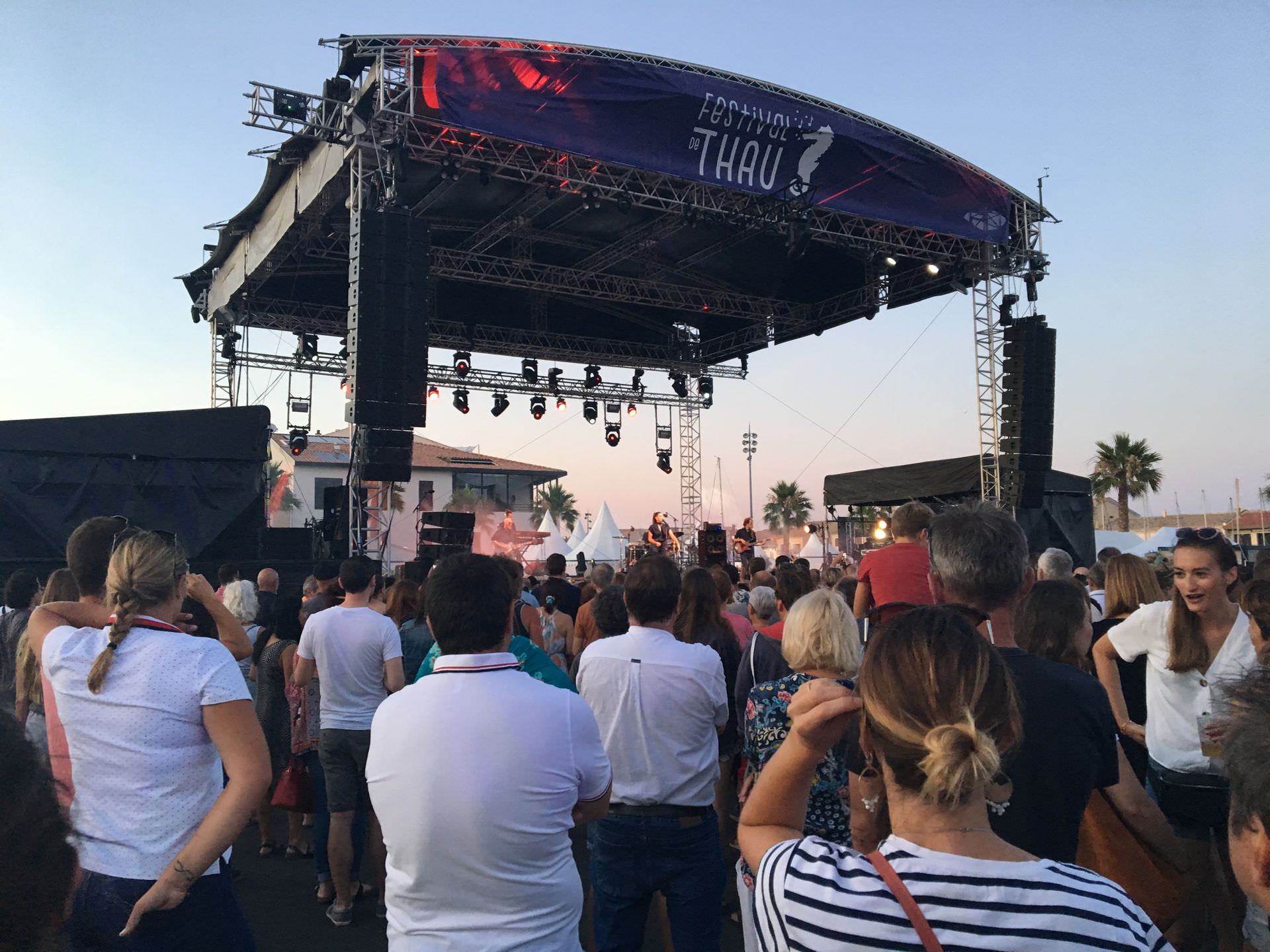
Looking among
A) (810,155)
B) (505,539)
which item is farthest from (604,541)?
(810,155)

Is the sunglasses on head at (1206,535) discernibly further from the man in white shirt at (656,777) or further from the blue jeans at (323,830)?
the blue jeans at (323,830)

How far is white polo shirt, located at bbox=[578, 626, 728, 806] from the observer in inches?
118

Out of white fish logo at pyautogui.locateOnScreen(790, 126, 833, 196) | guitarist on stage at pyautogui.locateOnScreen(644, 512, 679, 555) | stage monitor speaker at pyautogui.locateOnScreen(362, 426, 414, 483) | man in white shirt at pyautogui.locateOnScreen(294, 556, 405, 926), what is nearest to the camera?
man in white shirt at pyautogui.locateOnScreen(294, 556, 405, 926)

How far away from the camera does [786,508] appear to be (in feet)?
205

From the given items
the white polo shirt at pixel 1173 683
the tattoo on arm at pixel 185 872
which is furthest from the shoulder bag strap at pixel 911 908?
the white polo shirt at pixel 1173 683

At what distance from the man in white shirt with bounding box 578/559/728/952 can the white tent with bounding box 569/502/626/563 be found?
25.0m

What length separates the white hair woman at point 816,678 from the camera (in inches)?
113

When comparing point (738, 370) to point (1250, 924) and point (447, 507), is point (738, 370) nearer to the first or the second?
point (1250, 924)

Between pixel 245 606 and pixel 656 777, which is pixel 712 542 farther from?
pixel 656 777

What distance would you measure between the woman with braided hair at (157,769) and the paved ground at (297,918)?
7.38ft

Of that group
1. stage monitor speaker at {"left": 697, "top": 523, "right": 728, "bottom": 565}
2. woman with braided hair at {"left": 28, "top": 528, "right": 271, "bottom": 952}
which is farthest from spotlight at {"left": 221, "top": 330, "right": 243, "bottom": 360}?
woman with braided hair at {"left": 28, "top": 528, "right": 271, "bottom": 952}

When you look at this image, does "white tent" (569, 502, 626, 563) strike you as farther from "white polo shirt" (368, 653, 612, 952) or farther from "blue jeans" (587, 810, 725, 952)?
"white polo shirt" (368, 653, 612, 952)

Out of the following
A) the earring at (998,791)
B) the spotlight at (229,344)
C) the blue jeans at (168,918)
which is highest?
the spotlight at (229,344)

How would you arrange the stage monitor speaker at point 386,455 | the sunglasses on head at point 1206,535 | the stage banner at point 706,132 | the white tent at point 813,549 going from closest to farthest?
the sunglasses on head at point 1206,535 < the stage monitor speaker at point 386,455 < the stage banner at point 706,132 < the white tent at point 813,549
